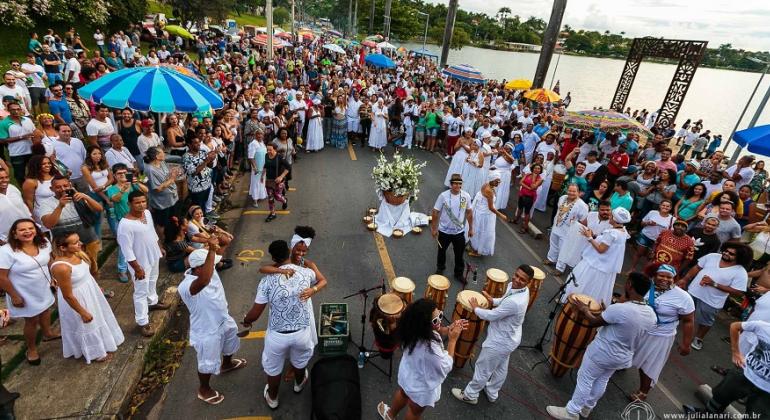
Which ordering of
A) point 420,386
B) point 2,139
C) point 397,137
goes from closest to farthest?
point 420,386, point 2,139, point 397,137

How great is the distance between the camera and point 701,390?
5.10 meters

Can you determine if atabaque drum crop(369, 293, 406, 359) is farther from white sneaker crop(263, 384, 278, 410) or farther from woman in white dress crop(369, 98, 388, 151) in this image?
woman in white dress crop(369, 98, 388, 151)

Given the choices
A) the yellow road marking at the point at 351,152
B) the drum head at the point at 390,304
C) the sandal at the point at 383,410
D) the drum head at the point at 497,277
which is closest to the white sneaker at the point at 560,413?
the drum head at the point at 497,277

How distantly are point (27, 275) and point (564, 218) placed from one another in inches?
303

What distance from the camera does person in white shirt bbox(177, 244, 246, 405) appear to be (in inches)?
144

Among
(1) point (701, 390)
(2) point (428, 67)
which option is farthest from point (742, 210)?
(2) point (428, 67)

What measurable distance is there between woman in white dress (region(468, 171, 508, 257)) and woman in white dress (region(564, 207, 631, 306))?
67.0 inches

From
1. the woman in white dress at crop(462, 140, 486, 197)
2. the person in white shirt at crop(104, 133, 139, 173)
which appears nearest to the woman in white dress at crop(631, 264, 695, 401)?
the woman in white dress at crop(462, 140, 486, 197)

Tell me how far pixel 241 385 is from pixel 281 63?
22.8 metres

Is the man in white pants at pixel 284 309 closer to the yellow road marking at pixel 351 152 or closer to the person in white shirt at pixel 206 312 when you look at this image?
the person in white shirt at pixel 206 312

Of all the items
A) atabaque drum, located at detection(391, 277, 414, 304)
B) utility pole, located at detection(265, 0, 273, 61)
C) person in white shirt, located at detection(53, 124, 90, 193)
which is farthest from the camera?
utility pole, located at detection(265, 0, 273, 61)

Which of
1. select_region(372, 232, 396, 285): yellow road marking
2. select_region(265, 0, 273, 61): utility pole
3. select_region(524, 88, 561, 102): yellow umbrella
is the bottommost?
select_region(372, 232, 396, 285): yellow road marking

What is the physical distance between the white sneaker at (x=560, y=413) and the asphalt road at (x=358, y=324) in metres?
0.13

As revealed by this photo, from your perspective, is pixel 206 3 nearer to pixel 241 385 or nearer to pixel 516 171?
pixel 516 171
